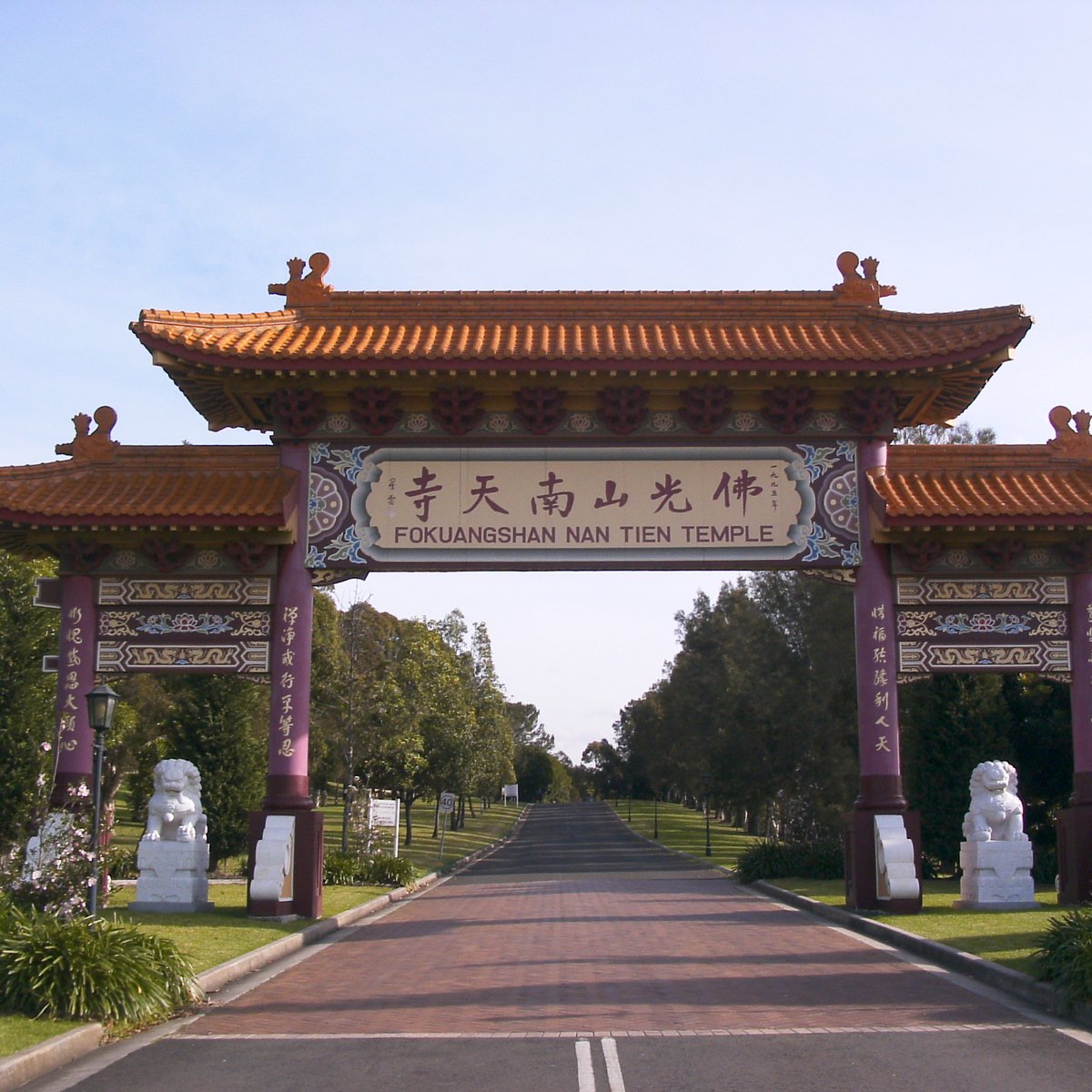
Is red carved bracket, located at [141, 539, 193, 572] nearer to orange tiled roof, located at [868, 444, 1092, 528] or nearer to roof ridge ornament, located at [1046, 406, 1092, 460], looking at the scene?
orange tiled roof, located at [868, 444, 1092, 528]

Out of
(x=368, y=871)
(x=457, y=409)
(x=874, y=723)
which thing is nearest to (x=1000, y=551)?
(x=874, y=723)

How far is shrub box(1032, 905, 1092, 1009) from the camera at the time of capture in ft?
32.2

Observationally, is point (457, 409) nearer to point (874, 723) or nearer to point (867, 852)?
point (874, 723)

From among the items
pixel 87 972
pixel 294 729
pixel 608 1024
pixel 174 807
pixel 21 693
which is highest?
pixel 21 693

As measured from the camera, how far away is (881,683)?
17.1 m

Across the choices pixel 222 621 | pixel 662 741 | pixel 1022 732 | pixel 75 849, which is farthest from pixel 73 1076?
pixel 662 741

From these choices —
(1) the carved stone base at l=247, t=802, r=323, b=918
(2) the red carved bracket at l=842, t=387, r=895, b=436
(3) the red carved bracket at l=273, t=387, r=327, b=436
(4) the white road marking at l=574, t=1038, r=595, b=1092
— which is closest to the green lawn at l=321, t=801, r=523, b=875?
(1) the carved stone base at l=247, t=802, r=323, b=918

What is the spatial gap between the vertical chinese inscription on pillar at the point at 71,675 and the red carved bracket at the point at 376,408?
14.7 feet

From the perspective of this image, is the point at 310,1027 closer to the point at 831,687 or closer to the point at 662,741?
the point at 831,687

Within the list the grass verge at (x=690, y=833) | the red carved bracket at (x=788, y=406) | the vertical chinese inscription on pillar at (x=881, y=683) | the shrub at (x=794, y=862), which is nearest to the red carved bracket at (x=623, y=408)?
the red carved bracket at (x=788, y=406)

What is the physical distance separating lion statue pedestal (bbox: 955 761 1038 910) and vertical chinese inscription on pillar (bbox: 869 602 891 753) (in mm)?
1437

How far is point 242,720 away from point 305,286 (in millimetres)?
16909

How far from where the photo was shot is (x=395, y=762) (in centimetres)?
4212

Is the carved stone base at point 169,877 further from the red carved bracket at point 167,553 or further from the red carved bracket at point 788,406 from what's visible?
the red carved bracket at point 788,406
